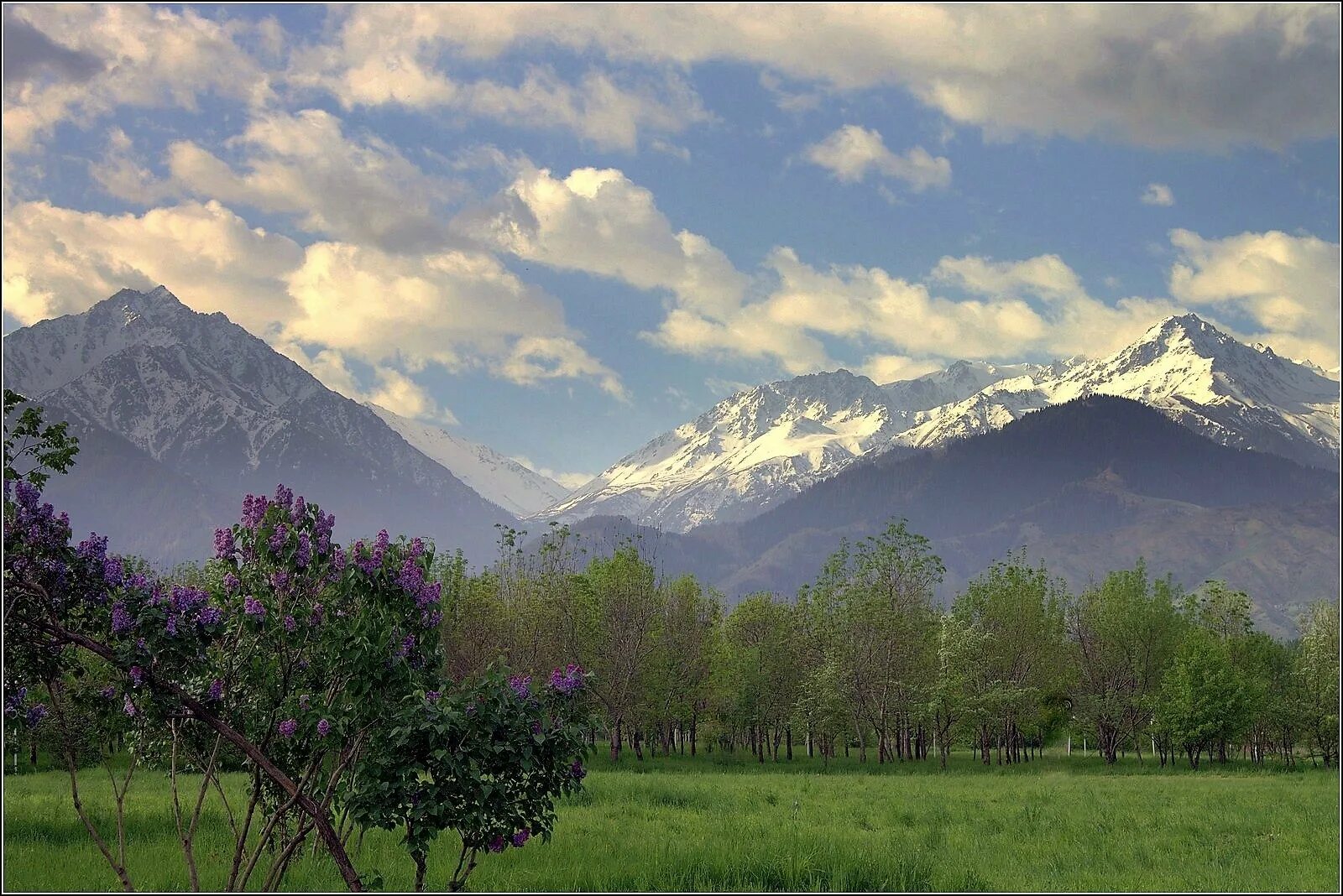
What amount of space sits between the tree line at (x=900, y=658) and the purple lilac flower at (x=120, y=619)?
50.3m

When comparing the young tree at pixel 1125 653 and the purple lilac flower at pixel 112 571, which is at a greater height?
the purple lilac flower at pixel 112 571

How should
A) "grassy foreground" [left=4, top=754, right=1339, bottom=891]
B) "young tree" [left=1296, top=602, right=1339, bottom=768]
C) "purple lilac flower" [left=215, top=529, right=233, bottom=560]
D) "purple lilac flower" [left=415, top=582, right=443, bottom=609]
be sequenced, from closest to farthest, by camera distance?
1. "purple lilac flower" [left=415, top=582, right=443, bottom=609]
2. "purple lilac flower" [left=215, top=529, right=233, bottom=560]
3. "grassy foreground" [left=4, top=754, right=1339, bottom=891]
4. "young tree" [left=1296, top=602, right=1339, bottom=768]

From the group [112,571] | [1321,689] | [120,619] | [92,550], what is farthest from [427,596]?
[1321,689]

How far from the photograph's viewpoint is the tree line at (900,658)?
213 feet

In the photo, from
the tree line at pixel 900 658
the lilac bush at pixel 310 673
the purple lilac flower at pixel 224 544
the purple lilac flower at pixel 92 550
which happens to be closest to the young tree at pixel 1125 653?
the tree line at pixel 900 658

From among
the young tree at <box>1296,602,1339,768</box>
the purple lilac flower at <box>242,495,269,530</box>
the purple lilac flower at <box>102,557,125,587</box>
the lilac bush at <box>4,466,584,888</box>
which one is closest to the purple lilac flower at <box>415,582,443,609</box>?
the lilac bush at <box>4,466,584,888</box>

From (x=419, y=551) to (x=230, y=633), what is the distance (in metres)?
2.54

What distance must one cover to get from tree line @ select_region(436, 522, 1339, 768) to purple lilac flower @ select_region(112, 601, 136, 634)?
50290mm

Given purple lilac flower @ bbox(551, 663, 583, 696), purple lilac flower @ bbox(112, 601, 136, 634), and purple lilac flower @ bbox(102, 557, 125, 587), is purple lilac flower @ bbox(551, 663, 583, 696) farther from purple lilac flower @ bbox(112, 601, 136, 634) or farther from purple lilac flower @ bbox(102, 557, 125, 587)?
purple lilac flower @ bbox(102, 557, 125, 587)

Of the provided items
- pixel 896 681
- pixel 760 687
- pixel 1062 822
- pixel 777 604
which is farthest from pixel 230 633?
Answer: pixel 777 604

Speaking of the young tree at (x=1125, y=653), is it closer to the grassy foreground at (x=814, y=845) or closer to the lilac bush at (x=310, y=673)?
the grassy foreground at (x=814, y=845)

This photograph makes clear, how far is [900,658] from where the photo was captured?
66.6m

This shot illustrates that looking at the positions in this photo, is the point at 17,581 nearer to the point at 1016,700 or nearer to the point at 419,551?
the point at 419,551

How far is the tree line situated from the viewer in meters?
64.9
